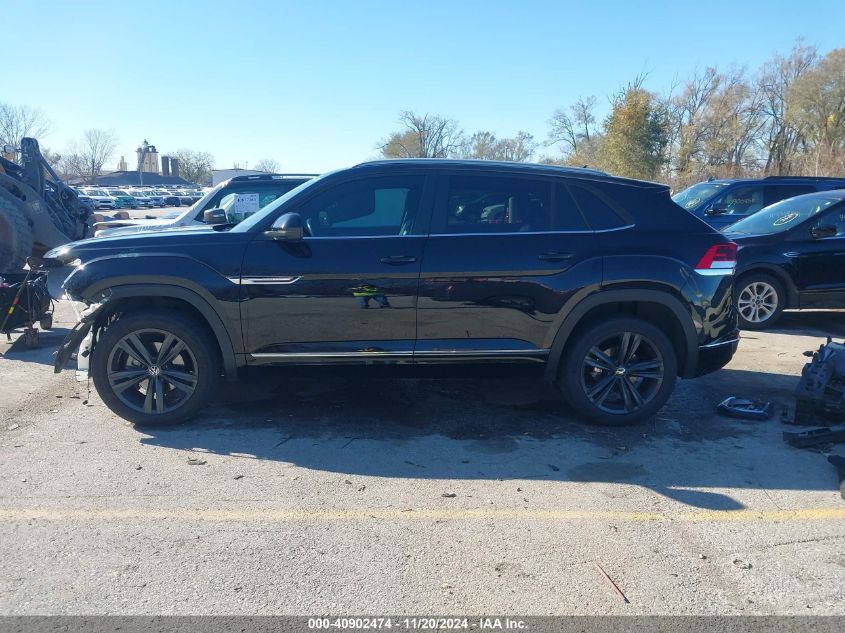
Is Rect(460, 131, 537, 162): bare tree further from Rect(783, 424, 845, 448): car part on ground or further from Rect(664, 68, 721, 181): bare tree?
Rect(783, 424, 845, 448): car part on ground

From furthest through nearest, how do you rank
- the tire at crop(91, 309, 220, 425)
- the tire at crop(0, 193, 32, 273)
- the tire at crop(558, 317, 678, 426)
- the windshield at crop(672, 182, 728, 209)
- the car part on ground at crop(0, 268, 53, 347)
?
the windshield at crop(672, 182, 728, 209) < the tire at crop(0, 193, 32, 273) < the car part on ground at crop(0, 268, 53, 347) < the tire at crop(558, 317, 678, 426) < the tire at crop(91, 309, 220, 425)

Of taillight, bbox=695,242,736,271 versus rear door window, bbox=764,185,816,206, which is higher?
rear door window, bbox=764,185,816,206

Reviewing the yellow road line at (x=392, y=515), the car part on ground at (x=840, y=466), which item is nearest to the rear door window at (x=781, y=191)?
the car part on ground at (x=840, y=466)

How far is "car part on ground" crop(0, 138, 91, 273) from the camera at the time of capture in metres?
12.3

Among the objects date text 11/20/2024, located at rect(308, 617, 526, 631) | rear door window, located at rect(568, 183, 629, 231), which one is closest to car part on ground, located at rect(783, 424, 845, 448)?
rear door window, located at rect(568, 183, 629, 231)

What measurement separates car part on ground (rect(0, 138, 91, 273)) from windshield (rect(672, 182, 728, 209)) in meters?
12.2

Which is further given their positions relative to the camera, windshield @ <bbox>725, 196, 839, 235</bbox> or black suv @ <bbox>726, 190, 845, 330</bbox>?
windshield @ <bbox>725, 196, 839, 235</bbox>

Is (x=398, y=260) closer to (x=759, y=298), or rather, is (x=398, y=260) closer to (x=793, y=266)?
(x=759, y=298)

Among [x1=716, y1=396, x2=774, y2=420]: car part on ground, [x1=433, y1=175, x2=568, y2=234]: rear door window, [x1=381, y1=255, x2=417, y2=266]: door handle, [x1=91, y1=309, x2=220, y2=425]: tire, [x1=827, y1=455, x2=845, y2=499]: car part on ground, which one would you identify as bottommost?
[x1=827, y1=455, x2=845, y2=499]: car part on ground

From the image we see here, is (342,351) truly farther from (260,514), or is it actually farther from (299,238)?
(260,514)

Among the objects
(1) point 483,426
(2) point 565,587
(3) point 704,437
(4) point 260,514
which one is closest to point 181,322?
(4) point 260,514

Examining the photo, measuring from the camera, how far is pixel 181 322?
493 cm

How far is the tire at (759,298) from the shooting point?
864 centimetres

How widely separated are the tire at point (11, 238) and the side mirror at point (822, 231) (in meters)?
12.7
